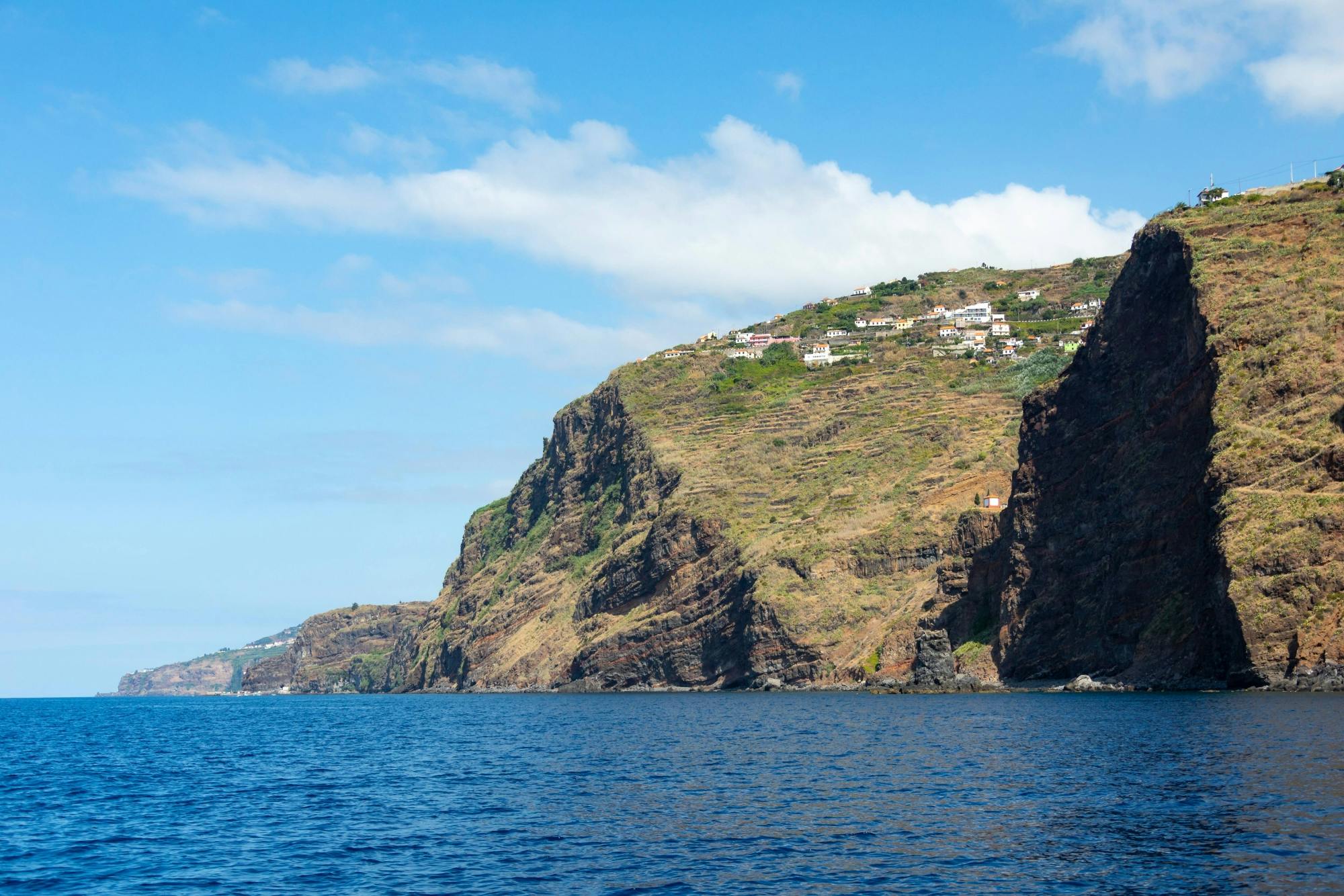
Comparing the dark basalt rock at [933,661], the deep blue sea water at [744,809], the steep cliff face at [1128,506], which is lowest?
the deep blue sea water at [744,809]

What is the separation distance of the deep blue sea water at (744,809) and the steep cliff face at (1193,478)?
9.32 metres

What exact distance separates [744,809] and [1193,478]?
67336 mm

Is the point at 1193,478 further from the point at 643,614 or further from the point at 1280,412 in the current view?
the point at 643,614

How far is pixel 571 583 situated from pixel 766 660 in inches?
2438

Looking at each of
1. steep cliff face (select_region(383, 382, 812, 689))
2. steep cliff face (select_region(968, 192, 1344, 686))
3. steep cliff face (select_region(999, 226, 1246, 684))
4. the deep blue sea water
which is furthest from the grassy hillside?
steep cliff face (select_region(383, 382, 812, 689))

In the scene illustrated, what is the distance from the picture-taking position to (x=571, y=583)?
191 m

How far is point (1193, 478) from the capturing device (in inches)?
3760

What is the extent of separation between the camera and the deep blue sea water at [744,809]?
30.4m

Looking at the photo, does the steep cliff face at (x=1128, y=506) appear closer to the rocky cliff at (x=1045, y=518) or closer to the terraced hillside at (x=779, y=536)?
the rocky cliff at (x=1045, y=518)

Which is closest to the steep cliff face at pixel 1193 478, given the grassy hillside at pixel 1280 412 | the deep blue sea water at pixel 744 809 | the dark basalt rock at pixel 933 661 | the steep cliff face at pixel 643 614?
the grassy hillside at pixel 1280 412

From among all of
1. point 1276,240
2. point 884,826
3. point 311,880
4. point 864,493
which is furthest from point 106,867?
point 864,493

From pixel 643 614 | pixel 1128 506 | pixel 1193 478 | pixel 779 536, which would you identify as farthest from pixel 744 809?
pixel 643 614

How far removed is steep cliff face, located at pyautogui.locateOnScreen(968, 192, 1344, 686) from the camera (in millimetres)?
80562

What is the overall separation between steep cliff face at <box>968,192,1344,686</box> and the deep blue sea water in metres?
9.32
